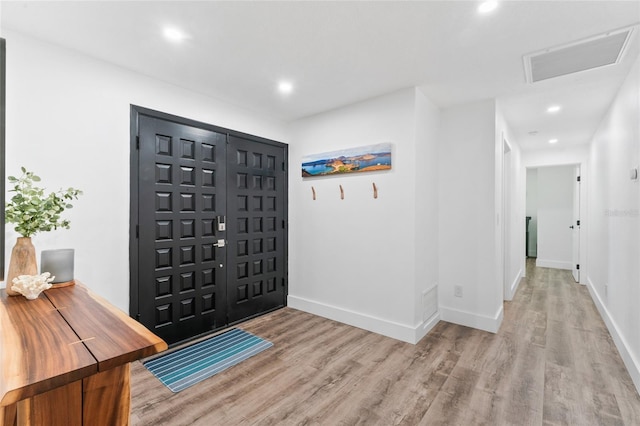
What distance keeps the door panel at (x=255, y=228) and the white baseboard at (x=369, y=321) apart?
417mm

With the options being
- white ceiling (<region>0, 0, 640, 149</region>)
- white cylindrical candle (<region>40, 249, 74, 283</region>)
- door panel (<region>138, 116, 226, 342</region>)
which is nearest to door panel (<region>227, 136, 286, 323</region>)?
door panel (<region>138, 116, 226, 342</region>)

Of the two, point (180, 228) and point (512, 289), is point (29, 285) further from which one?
point (512, 289)

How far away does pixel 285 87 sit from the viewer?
9.59ft

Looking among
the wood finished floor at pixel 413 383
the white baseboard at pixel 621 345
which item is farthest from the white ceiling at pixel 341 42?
the wood finished floor at pixel 413 383

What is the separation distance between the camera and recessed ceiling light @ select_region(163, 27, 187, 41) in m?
2.00

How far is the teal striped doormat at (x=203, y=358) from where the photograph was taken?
229 centimetres

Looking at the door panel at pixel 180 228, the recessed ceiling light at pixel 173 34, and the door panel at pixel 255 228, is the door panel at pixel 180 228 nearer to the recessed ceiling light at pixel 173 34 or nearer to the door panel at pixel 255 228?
the door panel at pixel 255 228

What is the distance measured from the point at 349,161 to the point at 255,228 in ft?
4.56

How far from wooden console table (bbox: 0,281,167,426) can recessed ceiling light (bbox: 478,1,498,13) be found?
2.34 meters

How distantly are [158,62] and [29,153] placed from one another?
3.74 feet

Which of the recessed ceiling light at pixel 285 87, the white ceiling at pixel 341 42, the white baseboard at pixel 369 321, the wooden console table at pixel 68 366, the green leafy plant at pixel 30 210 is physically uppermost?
the recessed ceiling light at pixel 285 87

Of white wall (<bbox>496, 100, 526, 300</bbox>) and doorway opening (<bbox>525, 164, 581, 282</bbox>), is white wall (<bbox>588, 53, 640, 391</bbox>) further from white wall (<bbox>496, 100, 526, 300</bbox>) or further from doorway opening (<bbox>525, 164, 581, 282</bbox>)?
doorway opening (<bbox>525, 164, 581, 282</bbox>)

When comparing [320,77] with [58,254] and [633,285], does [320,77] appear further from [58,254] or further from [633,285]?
[633,285]

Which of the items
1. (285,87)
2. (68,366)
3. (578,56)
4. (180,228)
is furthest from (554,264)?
(68,366)
